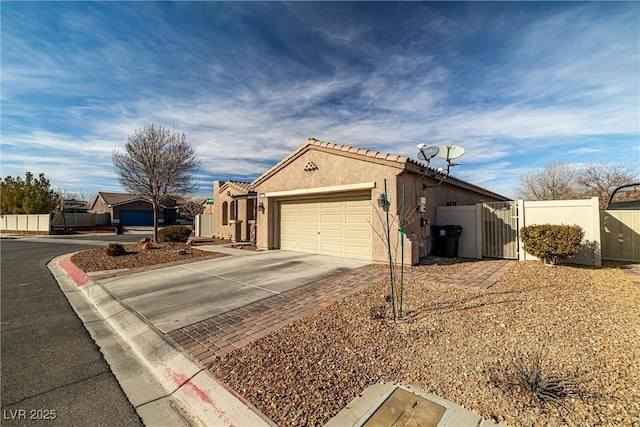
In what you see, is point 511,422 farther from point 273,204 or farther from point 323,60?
point 323,60

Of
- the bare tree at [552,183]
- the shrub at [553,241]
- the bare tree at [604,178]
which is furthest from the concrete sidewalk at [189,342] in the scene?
the bare tree at [552,183]

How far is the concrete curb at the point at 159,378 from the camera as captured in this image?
2.45 meters

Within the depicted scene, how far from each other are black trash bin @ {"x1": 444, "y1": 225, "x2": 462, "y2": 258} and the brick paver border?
2070mm

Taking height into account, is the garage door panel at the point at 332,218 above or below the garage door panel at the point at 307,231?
above

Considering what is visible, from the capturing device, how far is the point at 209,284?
262 inches

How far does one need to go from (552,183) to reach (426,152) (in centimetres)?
2067

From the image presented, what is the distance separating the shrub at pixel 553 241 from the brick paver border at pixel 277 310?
1237mm

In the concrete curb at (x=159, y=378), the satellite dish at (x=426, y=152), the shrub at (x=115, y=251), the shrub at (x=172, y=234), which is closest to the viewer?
the concrete curb at (x=159, y=378)

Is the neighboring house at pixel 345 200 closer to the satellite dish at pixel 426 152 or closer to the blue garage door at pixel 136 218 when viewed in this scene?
the satellite dish at pixel 426 152

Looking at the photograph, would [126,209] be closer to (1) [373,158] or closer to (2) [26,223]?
(2) [26,223]

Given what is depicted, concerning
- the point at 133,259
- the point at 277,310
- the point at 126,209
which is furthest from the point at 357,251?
the point at 126,209

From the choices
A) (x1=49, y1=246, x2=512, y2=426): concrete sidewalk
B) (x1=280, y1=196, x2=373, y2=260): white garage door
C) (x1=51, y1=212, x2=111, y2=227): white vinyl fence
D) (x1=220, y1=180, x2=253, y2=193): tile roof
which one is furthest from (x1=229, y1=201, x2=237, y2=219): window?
(x1=51, y1=212, x2=111, y2=227): white vinyl fence

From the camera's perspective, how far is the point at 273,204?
12.8 m

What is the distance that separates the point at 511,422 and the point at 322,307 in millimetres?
3093
